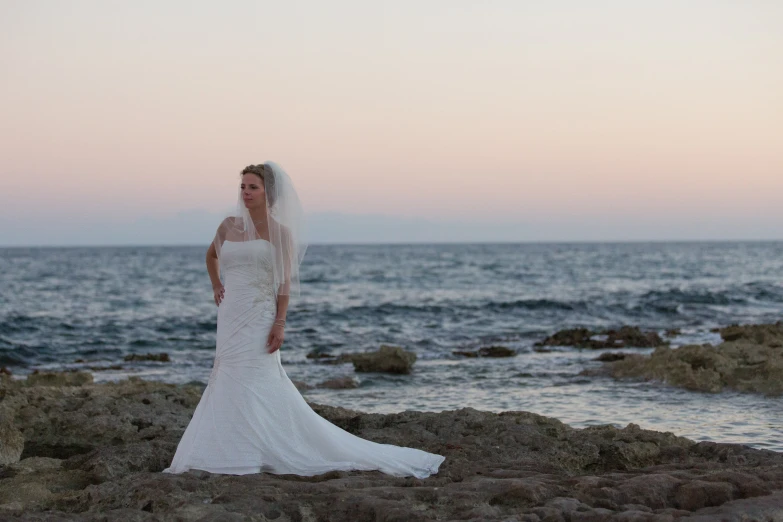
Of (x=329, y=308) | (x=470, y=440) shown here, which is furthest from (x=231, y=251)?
(x=329, y=308)

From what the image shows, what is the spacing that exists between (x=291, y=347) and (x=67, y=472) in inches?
528

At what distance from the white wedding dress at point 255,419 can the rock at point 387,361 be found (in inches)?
324

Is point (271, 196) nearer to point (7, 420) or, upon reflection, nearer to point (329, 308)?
point (7, 420)

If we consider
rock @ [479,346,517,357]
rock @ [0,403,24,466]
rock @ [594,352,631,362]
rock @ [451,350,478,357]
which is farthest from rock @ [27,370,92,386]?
rock @ [594,352,631,362]

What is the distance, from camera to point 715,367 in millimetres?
11625

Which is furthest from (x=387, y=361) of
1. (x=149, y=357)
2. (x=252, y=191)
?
(x=252, y=191)

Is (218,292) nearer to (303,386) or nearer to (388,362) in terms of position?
(303,386)

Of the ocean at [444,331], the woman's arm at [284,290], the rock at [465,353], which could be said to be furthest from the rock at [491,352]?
the woman's arm at [284,290]

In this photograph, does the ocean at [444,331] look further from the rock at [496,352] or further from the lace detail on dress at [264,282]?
the lace detail on dress at [264,282]

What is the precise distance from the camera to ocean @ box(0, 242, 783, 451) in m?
10.2

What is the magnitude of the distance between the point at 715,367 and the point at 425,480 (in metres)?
8.06

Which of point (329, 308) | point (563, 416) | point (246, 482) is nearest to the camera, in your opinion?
point (246, 482)

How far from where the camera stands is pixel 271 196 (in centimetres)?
591

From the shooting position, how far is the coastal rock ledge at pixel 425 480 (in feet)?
14.1
